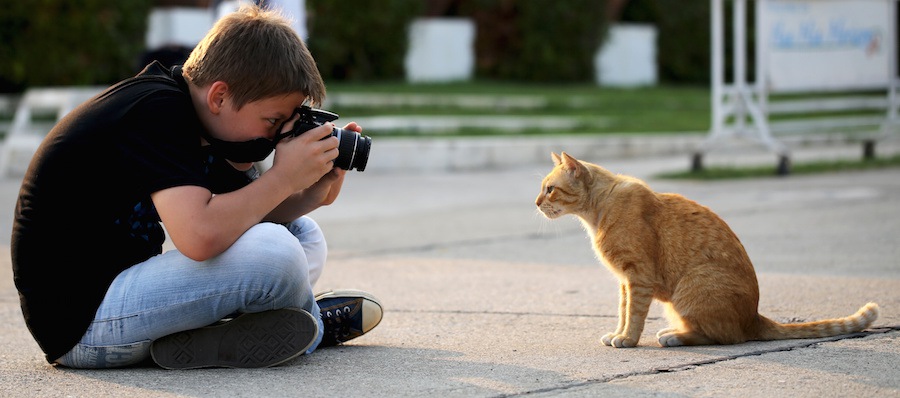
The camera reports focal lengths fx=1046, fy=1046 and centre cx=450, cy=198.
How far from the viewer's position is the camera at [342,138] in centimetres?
307

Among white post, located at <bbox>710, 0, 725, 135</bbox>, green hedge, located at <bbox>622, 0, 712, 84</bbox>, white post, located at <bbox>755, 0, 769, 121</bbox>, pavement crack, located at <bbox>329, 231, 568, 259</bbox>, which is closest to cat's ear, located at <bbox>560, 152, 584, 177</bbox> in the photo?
pavement crack, located at <bbox>329, 231, 568, 259</bbox>

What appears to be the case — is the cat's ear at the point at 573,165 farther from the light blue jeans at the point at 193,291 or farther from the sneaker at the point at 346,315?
the light blue jeans at the point at 193,291

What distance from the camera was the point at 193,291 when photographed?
9.80 feet

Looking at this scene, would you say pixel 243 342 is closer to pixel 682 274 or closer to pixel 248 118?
pixel 248 118

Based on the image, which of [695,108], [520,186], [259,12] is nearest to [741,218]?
[520,186]

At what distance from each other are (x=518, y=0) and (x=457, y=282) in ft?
49.9

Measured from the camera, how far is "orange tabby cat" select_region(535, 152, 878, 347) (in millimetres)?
3350

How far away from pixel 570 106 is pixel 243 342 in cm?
1263

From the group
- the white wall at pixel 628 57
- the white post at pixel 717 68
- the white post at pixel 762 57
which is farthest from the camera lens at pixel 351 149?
the white wall at pixel 628 57

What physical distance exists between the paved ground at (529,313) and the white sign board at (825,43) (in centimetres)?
210

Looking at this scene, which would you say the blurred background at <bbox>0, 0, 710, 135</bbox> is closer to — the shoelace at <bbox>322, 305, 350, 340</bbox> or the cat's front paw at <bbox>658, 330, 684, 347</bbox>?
the shoelace at <bbox>322, 305, 350, 340</bbox>

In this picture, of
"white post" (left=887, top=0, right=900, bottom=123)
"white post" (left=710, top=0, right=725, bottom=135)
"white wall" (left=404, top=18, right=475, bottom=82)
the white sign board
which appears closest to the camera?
"white post" (left=710, top=0, right=725, bottom=135)

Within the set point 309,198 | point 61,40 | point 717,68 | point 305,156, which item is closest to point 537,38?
point 61,40

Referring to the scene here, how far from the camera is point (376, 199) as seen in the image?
813 cm
